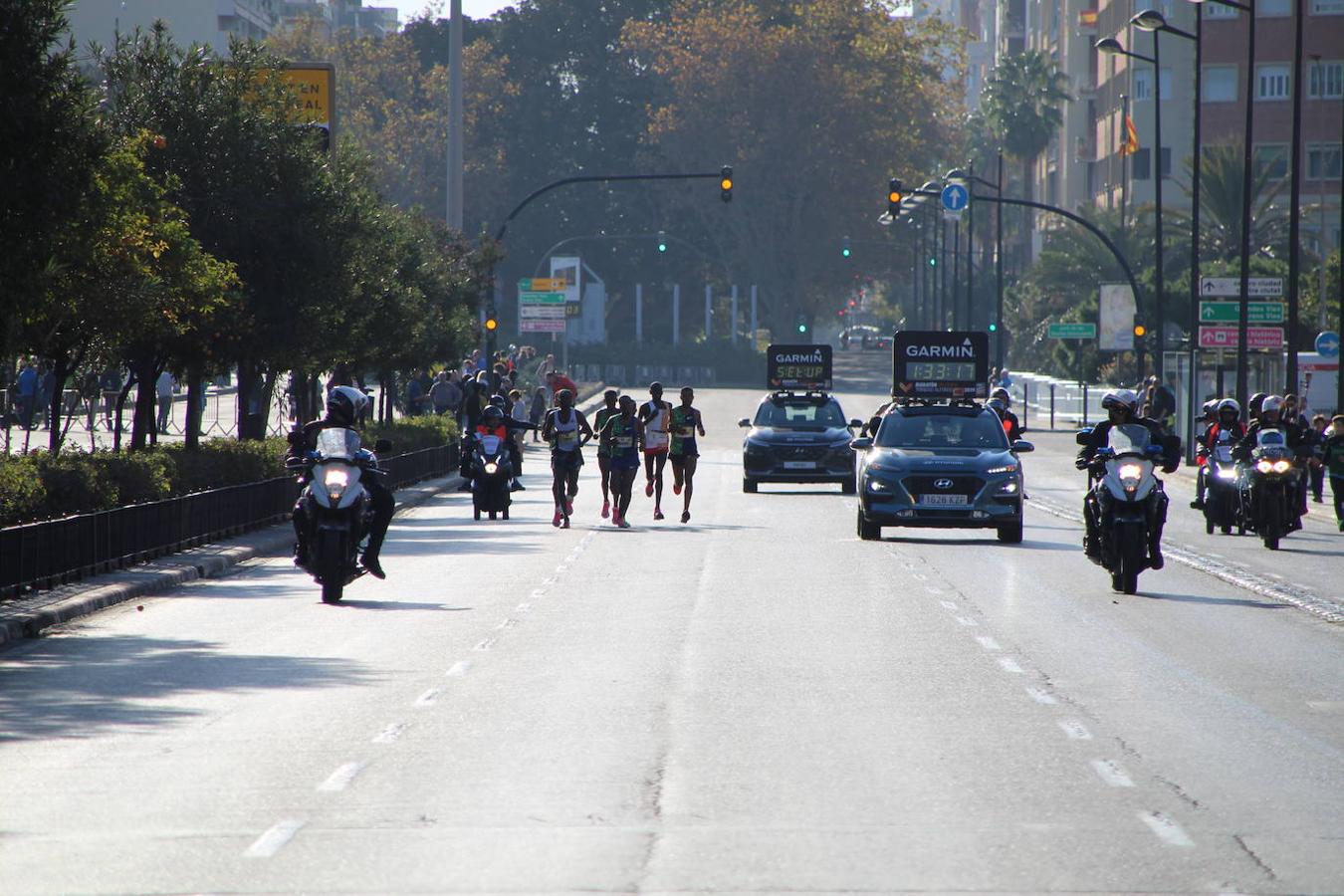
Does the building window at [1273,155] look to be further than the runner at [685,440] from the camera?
Yes

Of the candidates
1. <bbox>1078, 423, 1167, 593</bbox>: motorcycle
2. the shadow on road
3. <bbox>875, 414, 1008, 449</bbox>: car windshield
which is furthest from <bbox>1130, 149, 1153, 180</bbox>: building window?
the shadow on road

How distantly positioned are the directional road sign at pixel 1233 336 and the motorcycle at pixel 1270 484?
18022mm

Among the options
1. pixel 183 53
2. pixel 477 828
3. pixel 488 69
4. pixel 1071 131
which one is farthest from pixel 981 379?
pixel 1071 131

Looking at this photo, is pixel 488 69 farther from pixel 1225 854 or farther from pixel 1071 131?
pixel 1225 854

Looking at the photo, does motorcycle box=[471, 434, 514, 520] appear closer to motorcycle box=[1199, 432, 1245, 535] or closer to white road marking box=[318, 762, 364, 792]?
motorcycle box=[1199, 432, 1245, 535]

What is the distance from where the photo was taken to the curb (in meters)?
15.9

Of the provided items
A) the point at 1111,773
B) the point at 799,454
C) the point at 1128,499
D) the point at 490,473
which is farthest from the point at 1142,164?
the point at 1111,773

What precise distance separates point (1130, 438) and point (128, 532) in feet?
30.2

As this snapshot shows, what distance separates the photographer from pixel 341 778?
31.3 feet

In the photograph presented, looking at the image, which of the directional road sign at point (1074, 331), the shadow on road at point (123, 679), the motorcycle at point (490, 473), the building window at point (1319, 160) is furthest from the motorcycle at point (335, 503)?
the building window at point (1319, 160)

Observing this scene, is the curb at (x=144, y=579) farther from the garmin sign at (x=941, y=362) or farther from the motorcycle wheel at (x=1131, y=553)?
the garmin sign at (x=941, y=362)

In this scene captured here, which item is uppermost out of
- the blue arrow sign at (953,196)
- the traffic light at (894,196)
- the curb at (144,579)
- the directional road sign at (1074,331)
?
the blue arrow sign at (953,196)

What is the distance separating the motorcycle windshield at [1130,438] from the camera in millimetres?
19641

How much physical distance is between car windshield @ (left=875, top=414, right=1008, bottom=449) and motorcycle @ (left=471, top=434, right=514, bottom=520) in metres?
5.49
